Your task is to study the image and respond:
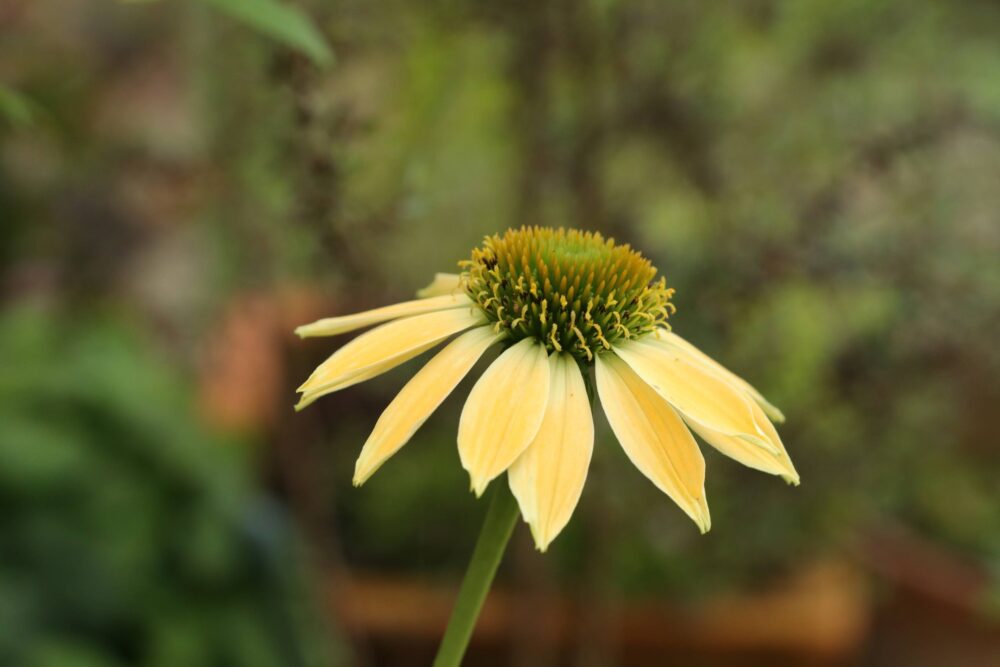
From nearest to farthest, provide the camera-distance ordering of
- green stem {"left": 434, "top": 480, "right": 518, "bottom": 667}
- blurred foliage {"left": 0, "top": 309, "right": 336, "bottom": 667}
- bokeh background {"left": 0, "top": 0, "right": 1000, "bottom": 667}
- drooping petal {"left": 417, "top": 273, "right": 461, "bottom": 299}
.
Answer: green stem {"left": 434, "top": 480, "right": 518, "bottom": 667} → drooping petal {"left": 417, "top": 273, "right": 461, "bottom": 299} → bokeh background {"left": 0, "top": 0, "right": 1000, "bottom": 667} → blurred foliage {"left": 0, "top": 309, "right": 336, "bottom": 667}

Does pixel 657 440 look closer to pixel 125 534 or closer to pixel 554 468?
pixel 554 468

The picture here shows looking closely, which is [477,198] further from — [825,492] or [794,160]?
[825,492]

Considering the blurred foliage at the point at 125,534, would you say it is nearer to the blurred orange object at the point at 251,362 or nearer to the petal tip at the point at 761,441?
the blurred orange object at the point at 251,362

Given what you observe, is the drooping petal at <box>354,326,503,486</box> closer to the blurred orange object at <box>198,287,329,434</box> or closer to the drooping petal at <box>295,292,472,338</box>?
the drooping petal at <box>295,292,472,338</box>

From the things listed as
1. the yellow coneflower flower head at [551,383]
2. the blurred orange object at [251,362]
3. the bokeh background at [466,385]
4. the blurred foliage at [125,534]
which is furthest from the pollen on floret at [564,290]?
the blurred orange object at [251,362]

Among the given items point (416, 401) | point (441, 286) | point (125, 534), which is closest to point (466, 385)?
point (125, 534)

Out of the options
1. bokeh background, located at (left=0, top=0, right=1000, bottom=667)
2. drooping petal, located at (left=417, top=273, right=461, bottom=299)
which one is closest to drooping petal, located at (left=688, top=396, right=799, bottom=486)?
drooping petal, located at (left=417, top=273, right=461, bottom=299)
